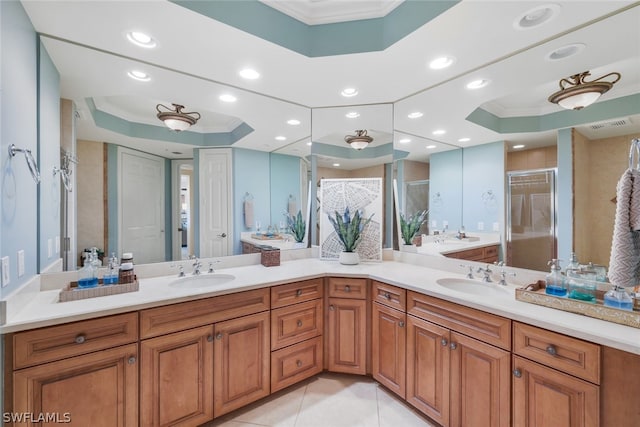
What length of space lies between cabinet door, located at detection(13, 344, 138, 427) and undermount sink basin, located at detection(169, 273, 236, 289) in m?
0.61

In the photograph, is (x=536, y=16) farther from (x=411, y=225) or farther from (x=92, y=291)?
(x=92, y=291)

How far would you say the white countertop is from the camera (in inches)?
43.4

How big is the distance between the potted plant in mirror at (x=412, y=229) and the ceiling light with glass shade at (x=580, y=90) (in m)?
1.18

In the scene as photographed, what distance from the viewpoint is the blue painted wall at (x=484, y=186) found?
76.6 inches

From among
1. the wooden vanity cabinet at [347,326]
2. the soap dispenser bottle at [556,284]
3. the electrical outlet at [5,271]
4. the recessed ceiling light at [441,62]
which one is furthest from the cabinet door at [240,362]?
the recessed ceiling light at [441,62]

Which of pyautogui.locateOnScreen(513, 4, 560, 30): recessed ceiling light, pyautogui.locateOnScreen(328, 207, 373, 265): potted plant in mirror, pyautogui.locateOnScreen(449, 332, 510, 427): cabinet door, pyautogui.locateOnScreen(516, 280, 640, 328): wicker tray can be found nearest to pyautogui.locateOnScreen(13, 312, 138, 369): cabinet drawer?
pyautogui.locateOnScreen(328, 207, 373, 265): potted plant in mirror

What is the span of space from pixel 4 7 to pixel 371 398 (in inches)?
117

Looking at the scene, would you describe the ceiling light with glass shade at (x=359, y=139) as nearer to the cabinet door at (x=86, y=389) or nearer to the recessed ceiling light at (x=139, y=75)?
the recessed ceiling light at (x=139, y=75)

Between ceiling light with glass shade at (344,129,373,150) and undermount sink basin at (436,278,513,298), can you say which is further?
ceiling light with glass shade at (344,129,373,150)

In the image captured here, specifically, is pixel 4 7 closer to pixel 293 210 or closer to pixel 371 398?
pixel 293 210

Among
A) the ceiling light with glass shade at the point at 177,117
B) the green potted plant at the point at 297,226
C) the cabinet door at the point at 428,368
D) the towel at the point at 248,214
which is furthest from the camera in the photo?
the green potted plant at the point at 297,226

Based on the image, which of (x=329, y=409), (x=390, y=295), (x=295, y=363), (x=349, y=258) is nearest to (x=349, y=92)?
(x=349, y=258)

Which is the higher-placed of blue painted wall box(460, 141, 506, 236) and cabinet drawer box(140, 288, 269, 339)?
blue painted wall box(460, 141, 506, 236)

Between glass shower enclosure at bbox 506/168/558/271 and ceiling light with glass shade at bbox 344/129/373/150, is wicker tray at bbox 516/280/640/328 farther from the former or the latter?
ceiling light with glass shade at bbox 344/129/373/150
